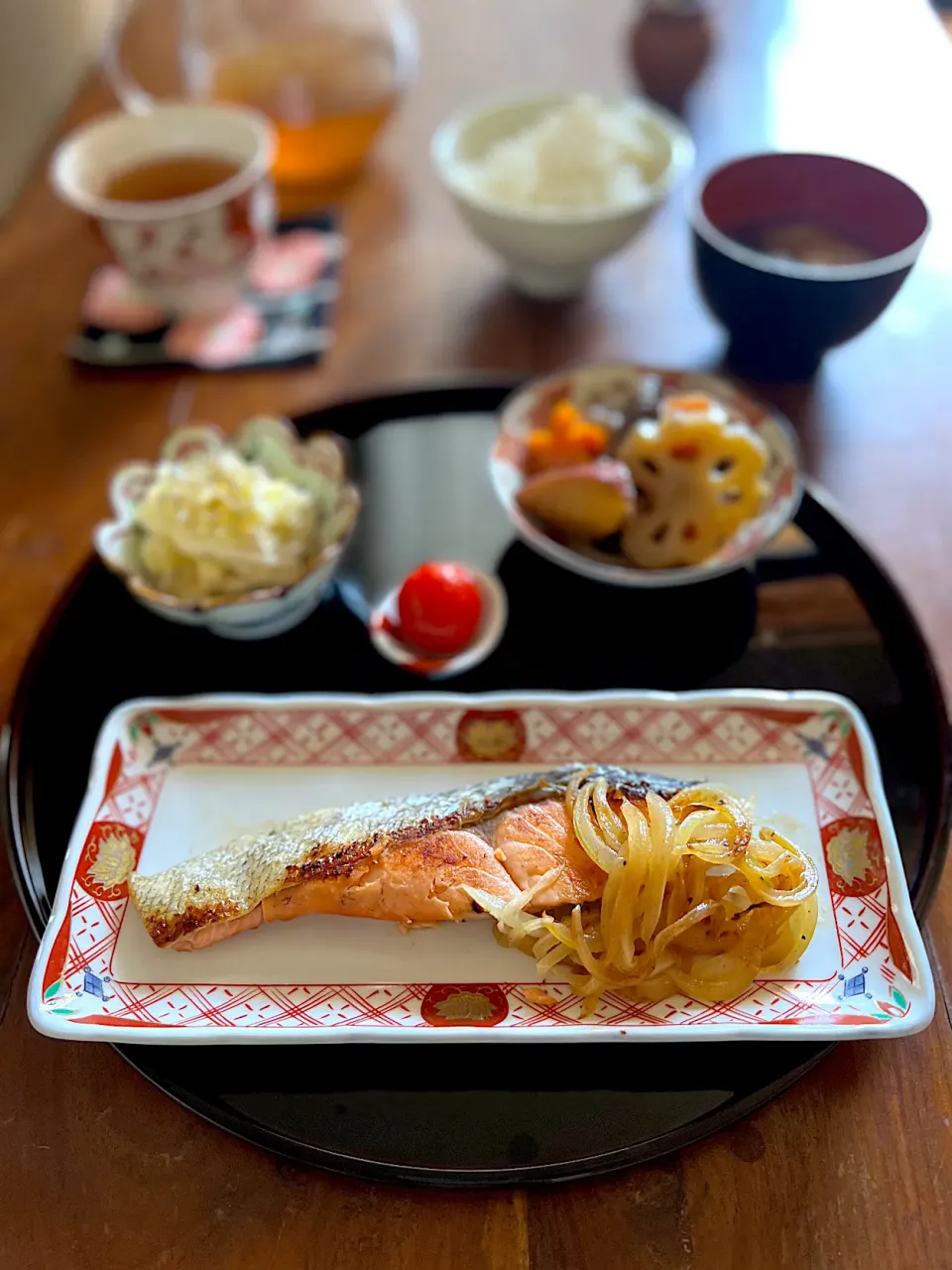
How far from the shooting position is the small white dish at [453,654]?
1.35m

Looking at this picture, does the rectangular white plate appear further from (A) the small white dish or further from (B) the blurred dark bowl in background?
(B) the blurred dark bowl in background

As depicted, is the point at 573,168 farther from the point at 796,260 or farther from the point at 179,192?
the point at 179,192

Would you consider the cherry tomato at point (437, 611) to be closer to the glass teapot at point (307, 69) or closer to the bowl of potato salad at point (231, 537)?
the bowl of potato salad at point (231, 537)

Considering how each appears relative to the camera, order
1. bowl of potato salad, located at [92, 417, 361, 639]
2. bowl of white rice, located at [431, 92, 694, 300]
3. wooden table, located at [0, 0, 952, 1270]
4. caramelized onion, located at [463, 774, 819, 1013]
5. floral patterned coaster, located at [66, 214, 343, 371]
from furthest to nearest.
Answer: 1. floral patterned coaster, located at [66, 214, 343, 371]
2. bowl of white rice, located at [431, 92, 694, 300]
3. bowl of potato salad, located at [92, 417, 361, 639]
4. caramelized onion, located at [463, 774, 819, 1013]
5. wooden table, located at [0, 0, 952, 1270]

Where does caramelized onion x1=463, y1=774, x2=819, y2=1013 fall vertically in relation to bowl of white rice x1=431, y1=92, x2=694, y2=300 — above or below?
below

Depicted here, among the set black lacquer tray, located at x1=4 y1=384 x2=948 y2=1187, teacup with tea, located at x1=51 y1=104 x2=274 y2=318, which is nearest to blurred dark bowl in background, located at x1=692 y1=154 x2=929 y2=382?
black lacquer tray, located at x1=4 y1=384 x2=948 y2=1187

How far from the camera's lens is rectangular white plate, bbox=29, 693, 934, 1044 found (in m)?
0.99

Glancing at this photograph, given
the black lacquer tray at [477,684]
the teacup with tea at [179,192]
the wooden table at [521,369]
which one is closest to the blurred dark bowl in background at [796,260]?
the wooden table at [521,369]

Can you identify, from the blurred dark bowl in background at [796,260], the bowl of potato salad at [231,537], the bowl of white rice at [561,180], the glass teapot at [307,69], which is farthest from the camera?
the glass teapot at [307,69]

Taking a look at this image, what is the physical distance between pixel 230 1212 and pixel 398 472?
1.04 metres

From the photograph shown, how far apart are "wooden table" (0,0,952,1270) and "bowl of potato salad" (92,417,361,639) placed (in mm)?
215

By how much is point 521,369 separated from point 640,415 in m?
0.29

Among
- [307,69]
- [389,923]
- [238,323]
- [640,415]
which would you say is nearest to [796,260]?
[640,415]

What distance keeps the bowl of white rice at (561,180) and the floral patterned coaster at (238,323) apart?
13.0 inches
